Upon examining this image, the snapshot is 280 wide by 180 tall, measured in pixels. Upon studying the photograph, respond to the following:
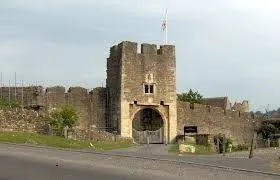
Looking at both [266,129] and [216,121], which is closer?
[216,121]

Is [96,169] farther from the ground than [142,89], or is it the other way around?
[142,89]

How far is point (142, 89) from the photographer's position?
54.5 meters

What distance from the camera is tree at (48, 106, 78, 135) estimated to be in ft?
141

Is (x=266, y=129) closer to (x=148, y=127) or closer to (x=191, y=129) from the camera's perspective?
(x=148, y=127)

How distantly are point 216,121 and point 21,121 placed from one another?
2626 centimetres

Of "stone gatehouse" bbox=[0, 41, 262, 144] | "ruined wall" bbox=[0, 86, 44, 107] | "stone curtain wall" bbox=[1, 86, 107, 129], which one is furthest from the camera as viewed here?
"stone gatehouse" bbox=[0, 41, 262, 144]

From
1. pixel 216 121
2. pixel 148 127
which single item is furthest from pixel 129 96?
pixel 216 121

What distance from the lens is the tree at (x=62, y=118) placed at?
42.9m

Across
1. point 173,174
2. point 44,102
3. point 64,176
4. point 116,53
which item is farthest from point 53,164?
point 116,53

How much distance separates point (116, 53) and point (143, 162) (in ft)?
131

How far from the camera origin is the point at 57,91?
52.1m

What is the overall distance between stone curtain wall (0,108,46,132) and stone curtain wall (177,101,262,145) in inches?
674

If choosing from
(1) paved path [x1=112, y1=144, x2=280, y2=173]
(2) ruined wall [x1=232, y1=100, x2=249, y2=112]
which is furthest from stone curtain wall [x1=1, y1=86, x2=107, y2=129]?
(2) ruined wall [x1=232, y1=100, x2=249, y2=112]

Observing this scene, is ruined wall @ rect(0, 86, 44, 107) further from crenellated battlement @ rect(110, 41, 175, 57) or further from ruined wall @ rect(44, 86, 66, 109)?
crenellated battlement @ rect(110, 41, 175, 57)
